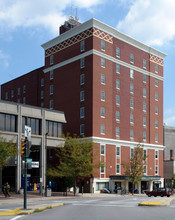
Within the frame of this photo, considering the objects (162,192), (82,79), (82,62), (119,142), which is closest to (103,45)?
(82,62)

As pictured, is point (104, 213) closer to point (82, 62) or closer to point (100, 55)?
point (100, 55)

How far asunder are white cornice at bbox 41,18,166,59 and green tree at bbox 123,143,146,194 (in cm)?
2352

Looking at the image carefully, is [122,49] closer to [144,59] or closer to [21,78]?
[144,59]

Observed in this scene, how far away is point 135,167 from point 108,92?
16.3 metres

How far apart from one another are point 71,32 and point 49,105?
55.6 ft

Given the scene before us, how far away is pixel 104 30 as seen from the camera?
75.9 meters

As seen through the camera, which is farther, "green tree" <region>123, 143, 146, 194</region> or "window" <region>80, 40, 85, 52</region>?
"window" <region>80, 40, 85, 52</region>

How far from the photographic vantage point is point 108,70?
76.2 metres

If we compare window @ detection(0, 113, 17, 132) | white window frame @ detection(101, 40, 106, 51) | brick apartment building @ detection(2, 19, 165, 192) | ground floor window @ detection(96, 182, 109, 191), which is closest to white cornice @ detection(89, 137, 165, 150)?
brick apartment building @ detection(2, 19, 165, 192)

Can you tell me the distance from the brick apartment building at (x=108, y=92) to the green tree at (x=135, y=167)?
1554 mm

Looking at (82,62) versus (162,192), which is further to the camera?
(82,62)

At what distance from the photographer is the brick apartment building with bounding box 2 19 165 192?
73250 millimetres

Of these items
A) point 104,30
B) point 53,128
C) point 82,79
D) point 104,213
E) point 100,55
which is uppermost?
point 104,30

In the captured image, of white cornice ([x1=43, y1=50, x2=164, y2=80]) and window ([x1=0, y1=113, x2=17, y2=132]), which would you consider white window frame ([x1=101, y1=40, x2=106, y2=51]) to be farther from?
window ([x1=0, y1=113, x2=17, y2=132])
